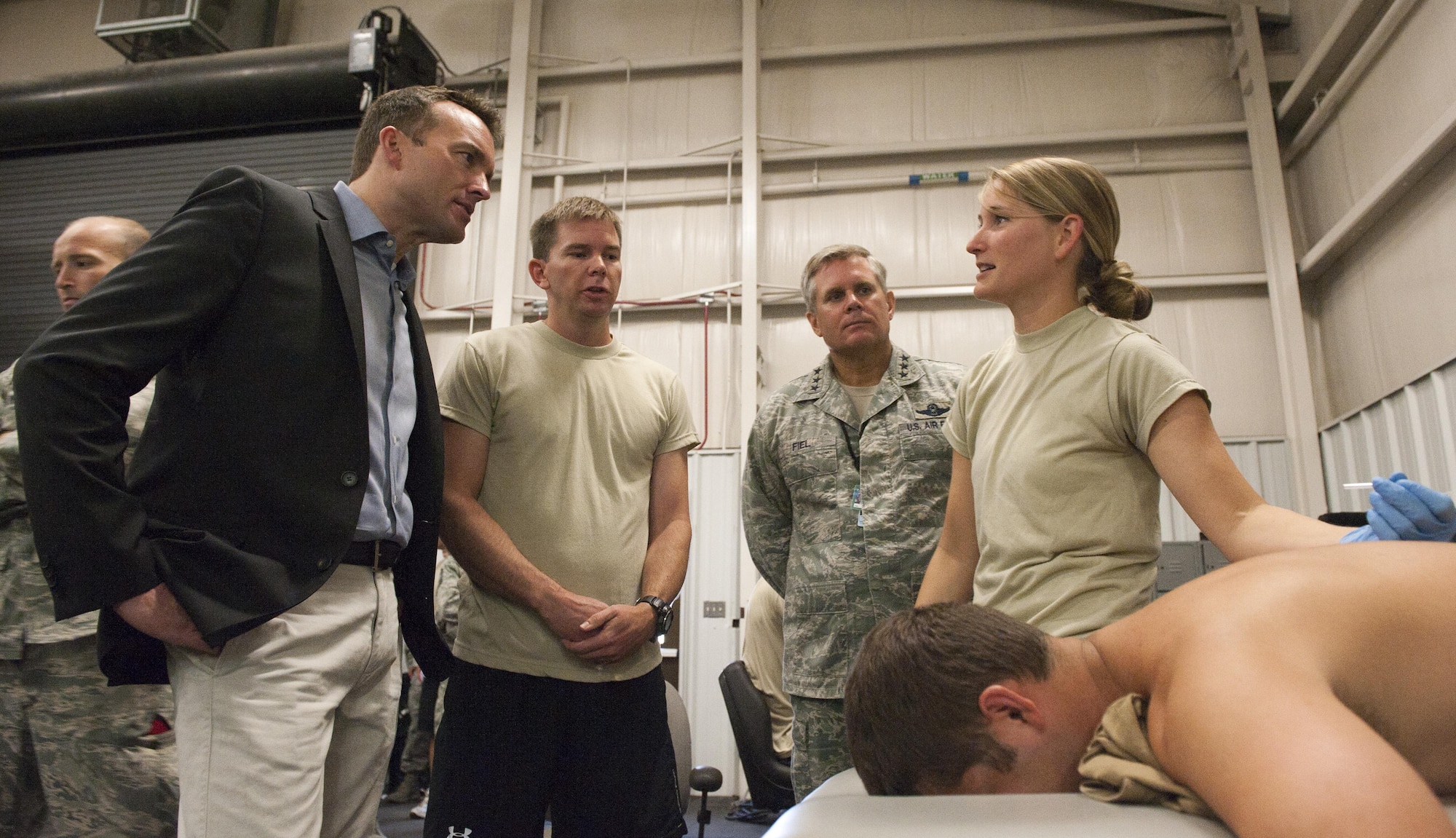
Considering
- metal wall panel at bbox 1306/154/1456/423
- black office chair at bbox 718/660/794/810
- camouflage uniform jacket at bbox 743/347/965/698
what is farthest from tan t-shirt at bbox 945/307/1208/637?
metal wall panel at bbox 1306/154/1456/423

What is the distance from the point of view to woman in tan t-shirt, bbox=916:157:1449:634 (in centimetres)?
117

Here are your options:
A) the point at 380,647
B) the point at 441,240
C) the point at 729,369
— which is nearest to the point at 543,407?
the point at 441,240

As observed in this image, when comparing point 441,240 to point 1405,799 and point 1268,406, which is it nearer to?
point 1405,799

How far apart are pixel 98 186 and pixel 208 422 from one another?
490cm

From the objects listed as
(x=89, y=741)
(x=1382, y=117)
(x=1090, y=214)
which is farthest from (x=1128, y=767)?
(x=1382, y=117)

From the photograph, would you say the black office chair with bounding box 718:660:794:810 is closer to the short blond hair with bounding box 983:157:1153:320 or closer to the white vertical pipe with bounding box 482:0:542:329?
the short blond hair with bounding box 983:157:1153:320

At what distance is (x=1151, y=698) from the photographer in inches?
34.4

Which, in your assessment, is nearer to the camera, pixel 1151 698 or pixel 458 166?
pixel 1151 698

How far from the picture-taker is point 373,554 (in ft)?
4.34

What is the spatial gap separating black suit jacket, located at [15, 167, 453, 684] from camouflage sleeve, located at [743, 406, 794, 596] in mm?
1050

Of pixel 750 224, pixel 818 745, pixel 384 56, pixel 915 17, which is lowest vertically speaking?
pixel 818 745

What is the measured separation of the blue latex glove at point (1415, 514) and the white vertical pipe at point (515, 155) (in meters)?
4.79

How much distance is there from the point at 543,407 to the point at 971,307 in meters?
4.05

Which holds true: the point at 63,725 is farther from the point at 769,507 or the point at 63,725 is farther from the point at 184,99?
the point at 184,99
